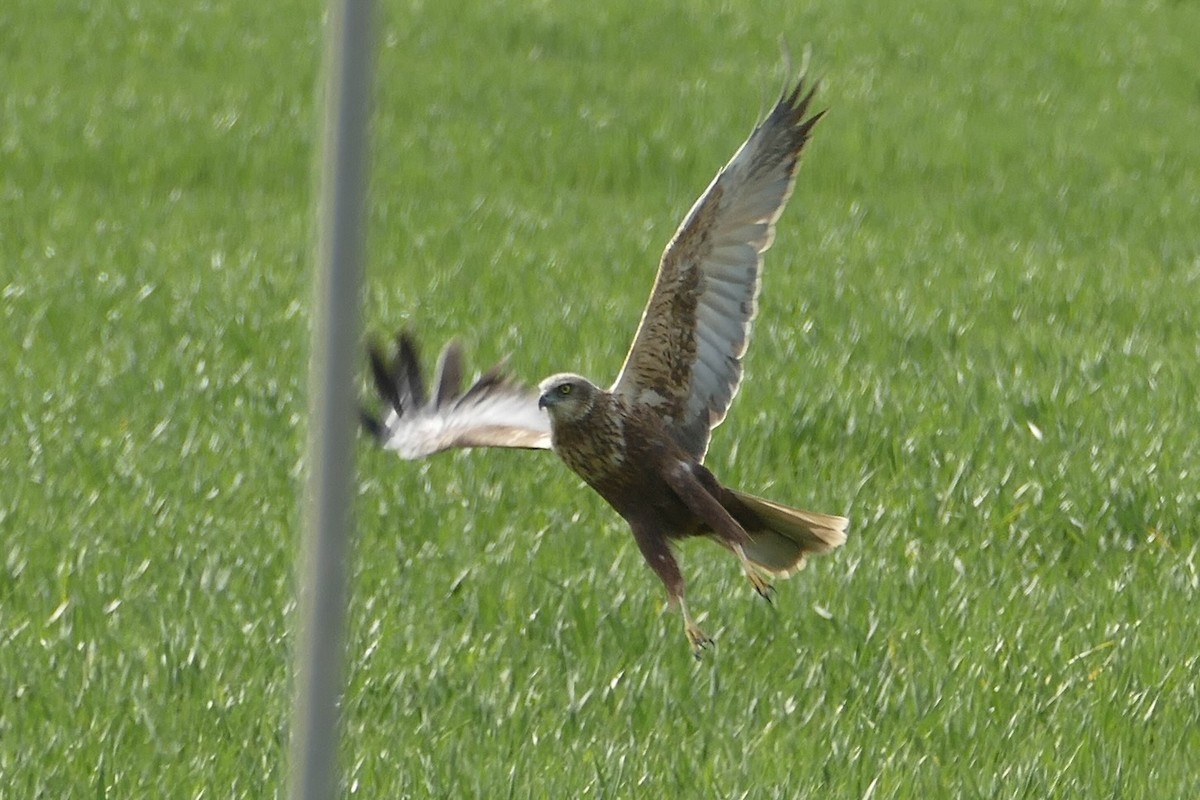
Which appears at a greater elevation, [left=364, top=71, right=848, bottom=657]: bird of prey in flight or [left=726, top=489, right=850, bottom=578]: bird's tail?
[left=364, top=71, right=848, bottom=657]: bird of prey in flight

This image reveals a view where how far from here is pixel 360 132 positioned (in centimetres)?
139

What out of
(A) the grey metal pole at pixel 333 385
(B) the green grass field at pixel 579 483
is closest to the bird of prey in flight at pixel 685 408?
(B) the green grass field at pixel 579 483

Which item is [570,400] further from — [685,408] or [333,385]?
[333,385]

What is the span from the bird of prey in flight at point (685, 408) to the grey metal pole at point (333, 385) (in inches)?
63.7

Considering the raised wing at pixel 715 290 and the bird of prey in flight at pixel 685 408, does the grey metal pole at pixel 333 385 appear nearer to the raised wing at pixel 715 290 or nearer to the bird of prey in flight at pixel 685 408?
the bird of prey in flight at pixel 685 408

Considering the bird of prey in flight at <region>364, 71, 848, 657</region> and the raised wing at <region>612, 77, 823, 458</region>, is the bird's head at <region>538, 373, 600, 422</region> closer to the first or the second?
the bird of prey in flight at <region>364, 71, 848, 657</region>

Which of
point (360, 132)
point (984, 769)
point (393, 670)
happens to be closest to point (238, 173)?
point (393, 670)

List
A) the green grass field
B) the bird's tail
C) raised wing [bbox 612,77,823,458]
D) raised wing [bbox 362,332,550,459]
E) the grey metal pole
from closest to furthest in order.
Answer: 1. the grey metal pole
2. raised wing [bbox 612,77,823,458]
3. the bird's tail
4. raised wing [bbox 362,332,550,459]
5. the green grass field

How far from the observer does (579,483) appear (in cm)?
607

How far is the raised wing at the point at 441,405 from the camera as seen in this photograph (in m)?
3.86

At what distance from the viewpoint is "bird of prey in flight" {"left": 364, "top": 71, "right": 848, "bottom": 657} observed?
10.6ft

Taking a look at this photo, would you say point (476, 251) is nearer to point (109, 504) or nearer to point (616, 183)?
point (616, 183)

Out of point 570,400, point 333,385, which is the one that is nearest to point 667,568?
point 570,400

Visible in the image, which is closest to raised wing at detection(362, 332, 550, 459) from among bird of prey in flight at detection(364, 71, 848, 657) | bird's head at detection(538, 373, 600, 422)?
bird of prey in flight at detection(364, 71, 848, 657)
